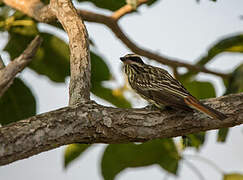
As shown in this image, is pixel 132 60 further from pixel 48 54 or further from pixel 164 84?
pixel 48 54

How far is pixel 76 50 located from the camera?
3857 mm

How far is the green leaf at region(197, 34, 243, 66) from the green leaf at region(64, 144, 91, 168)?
1585 mm

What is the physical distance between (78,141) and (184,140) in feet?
4.08

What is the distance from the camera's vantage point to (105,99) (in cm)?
516

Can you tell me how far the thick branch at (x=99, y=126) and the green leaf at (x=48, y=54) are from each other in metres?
1.70

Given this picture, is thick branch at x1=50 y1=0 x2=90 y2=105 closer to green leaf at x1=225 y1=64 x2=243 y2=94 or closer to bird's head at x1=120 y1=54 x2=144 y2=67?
bird's head at x1=120 y1=54 x2=144 y2=67

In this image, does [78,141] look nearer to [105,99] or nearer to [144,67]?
[144,67]

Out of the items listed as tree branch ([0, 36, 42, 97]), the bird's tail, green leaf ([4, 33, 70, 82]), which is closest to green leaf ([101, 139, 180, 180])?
green leaf ([4, 33, 70, 82])

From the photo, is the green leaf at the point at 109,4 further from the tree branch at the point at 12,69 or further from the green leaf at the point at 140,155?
the green leaf at the point at 140,155

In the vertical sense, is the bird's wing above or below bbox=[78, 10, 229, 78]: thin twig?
below

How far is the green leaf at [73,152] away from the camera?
16.2ft

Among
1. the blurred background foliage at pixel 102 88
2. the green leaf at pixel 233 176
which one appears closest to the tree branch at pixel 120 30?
the blurred background foliage at pixel 102 88

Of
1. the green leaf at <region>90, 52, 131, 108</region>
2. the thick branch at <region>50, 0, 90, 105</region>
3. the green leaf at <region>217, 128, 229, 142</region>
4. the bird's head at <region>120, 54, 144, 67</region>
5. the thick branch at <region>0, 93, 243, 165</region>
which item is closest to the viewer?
the thick branch at <region>0, 93, 243, 165</region>

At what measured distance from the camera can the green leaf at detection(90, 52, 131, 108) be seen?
5.02 metres
